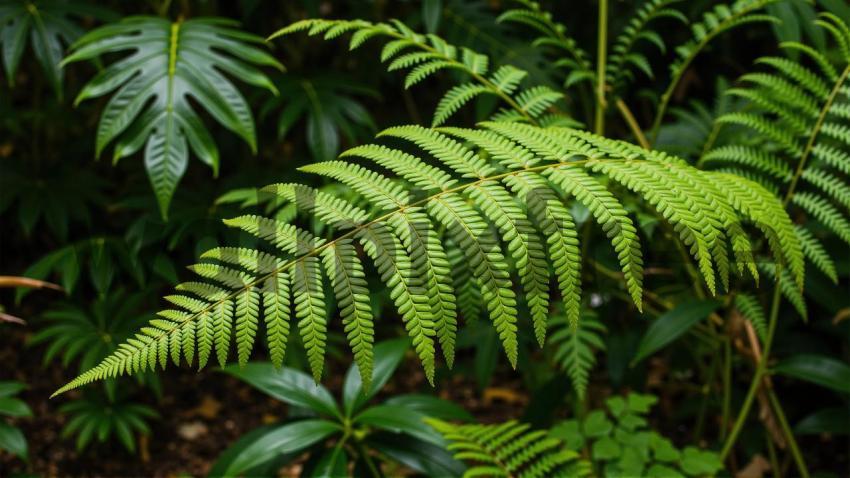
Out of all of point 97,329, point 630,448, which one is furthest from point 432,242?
point 97,329

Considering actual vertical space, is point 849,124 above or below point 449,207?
below

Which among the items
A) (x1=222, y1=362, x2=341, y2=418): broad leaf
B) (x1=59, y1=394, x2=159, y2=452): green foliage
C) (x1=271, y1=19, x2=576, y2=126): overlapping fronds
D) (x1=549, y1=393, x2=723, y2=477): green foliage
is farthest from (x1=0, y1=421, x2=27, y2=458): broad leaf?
(x1=549, y1=393, x2=723, y2=477): green foliage

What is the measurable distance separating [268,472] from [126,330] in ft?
1.68

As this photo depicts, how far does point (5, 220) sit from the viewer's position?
2.58 m

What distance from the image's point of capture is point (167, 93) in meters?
1.61

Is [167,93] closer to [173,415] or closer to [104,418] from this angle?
[104,418]

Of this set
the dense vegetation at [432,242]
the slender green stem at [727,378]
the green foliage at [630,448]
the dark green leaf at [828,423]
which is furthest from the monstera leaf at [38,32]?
the dark green leaf at [828,423]

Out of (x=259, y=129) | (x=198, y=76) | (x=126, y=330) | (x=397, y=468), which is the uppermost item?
(x=198, y=76)

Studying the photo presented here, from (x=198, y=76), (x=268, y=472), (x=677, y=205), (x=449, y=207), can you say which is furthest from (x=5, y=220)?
(x=677, y=205)

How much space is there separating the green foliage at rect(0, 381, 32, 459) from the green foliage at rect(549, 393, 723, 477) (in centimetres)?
107

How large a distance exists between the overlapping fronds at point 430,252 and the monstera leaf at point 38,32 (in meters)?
1.05

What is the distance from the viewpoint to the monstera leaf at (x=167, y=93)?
5.11ft

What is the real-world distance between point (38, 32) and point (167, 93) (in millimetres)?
462

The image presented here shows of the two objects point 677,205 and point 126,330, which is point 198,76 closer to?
point 126,330
